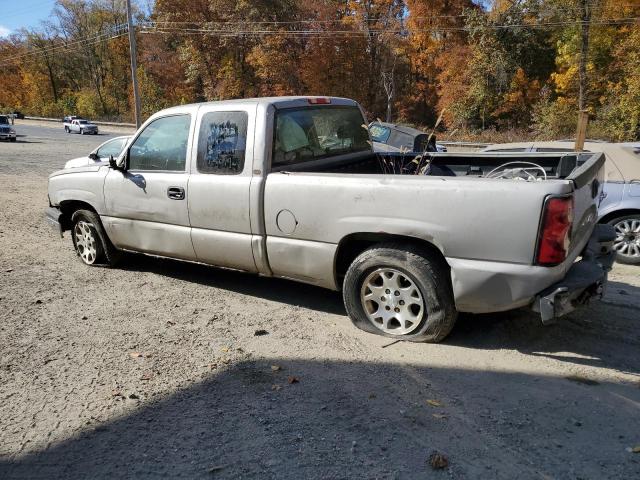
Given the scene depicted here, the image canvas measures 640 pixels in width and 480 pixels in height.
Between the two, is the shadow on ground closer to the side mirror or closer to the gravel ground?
the gravel ground

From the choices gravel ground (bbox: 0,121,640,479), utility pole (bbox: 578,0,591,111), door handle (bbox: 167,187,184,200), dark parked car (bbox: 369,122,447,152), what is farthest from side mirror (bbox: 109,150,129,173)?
utility pole (bbox: 578,0,591,111)

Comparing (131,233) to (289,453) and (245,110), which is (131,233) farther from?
(289,453)

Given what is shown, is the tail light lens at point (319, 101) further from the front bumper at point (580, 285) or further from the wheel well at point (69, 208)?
the wheel well at point (69, 208)

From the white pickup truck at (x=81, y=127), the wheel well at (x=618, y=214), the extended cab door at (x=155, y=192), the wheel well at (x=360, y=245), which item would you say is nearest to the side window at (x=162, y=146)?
the extended cab door at (x=155, y=192)

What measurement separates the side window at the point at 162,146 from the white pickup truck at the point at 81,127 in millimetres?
44248

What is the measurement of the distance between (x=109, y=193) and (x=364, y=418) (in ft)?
13.2

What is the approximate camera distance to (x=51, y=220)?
674cm

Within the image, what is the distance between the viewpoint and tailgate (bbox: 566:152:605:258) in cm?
361

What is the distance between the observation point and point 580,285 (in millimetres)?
3592

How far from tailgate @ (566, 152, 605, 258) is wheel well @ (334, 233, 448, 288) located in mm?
952

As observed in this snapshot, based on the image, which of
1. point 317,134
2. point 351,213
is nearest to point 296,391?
point 351,213

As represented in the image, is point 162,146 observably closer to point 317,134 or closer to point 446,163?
point 317,134

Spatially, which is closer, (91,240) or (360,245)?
(360,245)

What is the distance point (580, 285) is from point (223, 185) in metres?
3.04
